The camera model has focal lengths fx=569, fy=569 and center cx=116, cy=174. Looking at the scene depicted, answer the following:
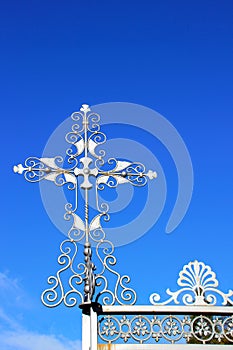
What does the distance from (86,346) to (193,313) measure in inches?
42.8

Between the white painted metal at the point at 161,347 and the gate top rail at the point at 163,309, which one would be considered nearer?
the white painted metal at the point at 161,347

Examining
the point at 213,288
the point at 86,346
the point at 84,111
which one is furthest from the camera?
the point at 84,111

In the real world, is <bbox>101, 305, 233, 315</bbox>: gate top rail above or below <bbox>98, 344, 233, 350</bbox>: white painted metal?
above

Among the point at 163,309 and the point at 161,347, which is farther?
the point at 163,309

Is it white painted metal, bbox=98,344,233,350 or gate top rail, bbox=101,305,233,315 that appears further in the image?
gate top rail, bbox=101,305,233,315

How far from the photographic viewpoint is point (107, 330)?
5441 millimetres

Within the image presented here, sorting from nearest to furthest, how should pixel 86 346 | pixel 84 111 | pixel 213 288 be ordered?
pixel 86 346 < pixel 213 288 < pixel 84 111

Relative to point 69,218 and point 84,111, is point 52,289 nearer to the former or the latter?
point 69,218

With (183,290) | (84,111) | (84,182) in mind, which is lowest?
(183,290)

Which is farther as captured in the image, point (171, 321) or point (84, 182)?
point (84, 182)

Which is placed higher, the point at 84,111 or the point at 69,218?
the point at 84,111

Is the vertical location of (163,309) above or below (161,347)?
above

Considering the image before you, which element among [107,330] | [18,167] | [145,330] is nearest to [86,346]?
[107,330]

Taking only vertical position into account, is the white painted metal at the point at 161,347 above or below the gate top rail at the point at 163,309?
below
